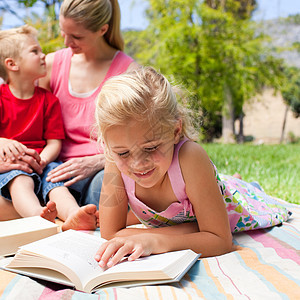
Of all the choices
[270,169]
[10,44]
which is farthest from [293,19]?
[10,44]

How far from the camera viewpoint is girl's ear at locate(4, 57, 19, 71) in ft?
8.36

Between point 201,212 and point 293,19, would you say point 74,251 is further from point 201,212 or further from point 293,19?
point 293,19

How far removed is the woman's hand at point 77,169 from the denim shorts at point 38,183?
48 millimetres

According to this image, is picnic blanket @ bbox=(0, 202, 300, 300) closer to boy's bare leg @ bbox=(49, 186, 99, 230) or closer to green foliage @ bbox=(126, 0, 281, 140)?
boy's bare leg @ bbox=(49, 186, 99, 230)

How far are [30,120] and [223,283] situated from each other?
177 cm

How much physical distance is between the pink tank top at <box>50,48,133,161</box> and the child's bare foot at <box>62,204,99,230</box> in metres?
0.64

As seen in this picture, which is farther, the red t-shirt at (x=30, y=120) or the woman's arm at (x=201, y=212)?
the red t-shirt at (x=30, y=120)

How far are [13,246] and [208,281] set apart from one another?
0.84 meters

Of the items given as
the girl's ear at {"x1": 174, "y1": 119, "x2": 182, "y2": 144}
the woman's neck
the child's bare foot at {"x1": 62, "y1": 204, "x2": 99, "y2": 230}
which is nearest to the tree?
the woman's neck

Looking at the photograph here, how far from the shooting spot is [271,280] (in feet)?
4.16

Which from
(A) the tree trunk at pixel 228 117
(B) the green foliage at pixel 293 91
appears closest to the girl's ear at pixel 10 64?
(A) the tree trunk at pixel 228 117

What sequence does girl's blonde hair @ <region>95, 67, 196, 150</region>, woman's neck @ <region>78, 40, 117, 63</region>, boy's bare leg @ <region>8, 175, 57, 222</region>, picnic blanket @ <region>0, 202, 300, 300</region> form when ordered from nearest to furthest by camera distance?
picnic blanket @ <region>0, 202, 300, 300</region> → girl's blonde hair @ <region>95, 67, 196, 150</region> → boy's bare leg @ <region>8, 175, 57, 222</region> → woman's neck @ <region>78, 40, 117, 63</region>

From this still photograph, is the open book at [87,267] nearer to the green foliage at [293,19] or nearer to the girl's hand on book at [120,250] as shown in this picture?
the girl's hand on book at [120,250]

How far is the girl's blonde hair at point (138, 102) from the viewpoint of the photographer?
1370 millimetres
